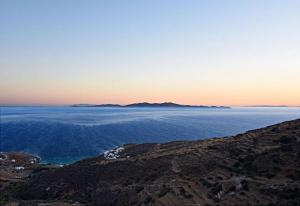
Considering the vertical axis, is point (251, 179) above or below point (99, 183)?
above

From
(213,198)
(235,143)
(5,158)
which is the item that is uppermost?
(235,143)

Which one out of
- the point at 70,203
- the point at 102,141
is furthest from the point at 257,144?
the point at 102,141

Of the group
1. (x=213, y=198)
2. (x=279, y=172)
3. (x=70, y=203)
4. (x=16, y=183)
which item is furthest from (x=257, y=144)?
(x=16, y=183)

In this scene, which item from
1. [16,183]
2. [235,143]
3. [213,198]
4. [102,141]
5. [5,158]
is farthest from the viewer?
[102,141]

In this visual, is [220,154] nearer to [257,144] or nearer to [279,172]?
[257,144]

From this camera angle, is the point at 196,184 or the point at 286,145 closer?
the point at 196,184

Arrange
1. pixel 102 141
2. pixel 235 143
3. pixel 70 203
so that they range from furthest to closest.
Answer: pixel 102 141, pixel 235 143, pixel 70 203
